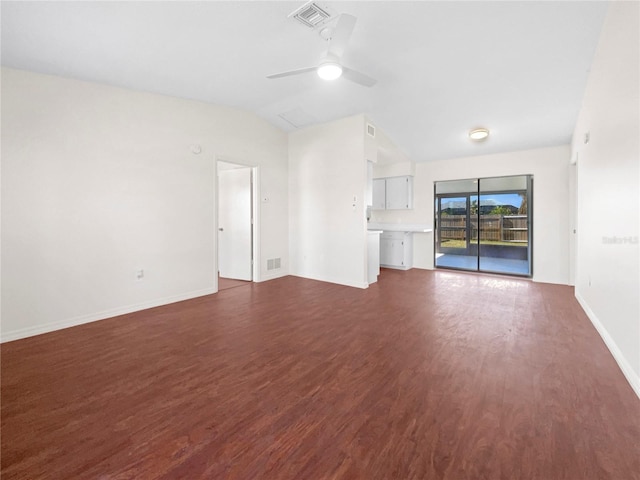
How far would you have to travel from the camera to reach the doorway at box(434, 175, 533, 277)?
588 centimetres

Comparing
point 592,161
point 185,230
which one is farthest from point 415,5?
point 185,230

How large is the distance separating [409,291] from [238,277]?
125 inches

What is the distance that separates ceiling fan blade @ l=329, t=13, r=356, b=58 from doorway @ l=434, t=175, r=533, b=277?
4632mm

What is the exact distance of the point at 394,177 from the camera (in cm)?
668

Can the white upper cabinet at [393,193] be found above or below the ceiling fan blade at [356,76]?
below

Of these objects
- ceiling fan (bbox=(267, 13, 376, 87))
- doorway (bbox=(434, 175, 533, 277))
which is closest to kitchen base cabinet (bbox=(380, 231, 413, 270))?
doorway (bbox=(434, 175, 533, 277))

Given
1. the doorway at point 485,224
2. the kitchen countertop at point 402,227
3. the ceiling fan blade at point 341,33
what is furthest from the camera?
the kitchen countertop at point 402,227

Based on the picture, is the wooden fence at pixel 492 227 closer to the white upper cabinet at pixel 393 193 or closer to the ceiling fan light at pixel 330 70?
the white upper cabinet at pixel 393 193

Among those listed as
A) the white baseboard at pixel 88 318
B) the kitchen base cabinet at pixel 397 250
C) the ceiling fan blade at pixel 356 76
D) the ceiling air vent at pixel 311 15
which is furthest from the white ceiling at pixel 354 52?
the kitchen base cabinet at pixel 397 250

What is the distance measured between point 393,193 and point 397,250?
1355 mm

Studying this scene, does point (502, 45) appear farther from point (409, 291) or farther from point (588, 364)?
point (409, 291)

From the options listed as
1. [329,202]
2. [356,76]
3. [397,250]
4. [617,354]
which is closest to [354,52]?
[356,76]

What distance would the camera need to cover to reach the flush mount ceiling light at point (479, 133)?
4.74 metres

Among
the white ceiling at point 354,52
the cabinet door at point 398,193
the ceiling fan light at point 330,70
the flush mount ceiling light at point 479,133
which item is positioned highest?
the white ceiling at point 354,52
